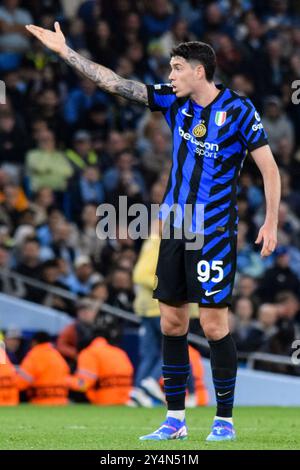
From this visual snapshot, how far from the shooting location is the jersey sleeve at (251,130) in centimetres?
712

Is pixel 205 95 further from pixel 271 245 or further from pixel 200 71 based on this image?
pixel 271 245

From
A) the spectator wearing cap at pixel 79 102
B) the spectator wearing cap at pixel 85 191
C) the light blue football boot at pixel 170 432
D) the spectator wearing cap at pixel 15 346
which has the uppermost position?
the spectator wearing cap at pixel 79 102

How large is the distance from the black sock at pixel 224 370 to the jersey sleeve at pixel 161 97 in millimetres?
1376

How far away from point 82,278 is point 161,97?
24.4 ft

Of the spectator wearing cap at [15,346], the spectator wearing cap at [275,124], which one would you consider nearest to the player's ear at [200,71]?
the spectator wearing cap at [15,346]

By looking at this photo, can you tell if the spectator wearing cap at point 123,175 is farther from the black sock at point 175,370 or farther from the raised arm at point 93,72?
the black sock at point 175,370

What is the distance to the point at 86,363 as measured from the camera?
495 inches

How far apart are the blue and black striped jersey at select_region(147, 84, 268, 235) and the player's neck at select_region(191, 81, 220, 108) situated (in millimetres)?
27

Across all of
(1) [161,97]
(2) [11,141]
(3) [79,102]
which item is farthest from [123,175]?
(1) [161,97]

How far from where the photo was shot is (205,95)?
724cm

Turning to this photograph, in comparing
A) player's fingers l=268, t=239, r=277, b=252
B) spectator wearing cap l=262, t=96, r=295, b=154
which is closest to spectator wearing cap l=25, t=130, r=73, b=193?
spectator wearing cap l=262, t=96, r=295, b=154

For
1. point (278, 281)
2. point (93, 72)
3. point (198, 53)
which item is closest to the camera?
point (198, 53)
